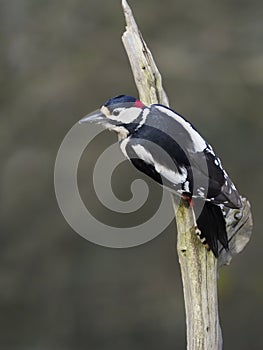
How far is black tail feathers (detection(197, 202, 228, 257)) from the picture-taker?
1882mm

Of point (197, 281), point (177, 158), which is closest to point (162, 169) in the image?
point (177, 158)

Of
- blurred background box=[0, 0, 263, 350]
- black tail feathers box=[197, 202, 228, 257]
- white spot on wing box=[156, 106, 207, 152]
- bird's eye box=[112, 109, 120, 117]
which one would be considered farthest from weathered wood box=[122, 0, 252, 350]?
blurred background box=[0, 0, 263, 350]

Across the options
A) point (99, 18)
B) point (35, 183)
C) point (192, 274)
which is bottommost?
point (192, 274)

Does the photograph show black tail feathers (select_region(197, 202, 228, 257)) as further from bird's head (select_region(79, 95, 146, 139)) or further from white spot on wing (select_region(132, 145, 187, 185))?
bird's head (select_region(79, 95, 146, 139))

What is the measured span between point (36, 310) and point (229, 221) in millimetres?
1993

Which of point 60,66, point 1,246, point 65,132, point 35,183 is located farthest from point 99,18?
point 1,246

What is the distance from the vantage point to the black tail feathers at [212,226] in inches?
74.1

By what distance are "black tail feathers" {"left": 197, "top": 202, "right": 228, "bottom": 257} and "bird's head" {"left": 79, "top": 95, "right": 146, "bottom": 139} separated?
27 centimetres

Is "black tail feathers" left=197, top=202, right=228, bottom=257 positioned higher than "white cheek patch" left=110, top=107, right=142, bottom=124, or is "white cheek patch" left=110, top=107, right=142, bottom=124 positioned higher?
"white cheek patch" left=110, top=107, right=142, bottom=124

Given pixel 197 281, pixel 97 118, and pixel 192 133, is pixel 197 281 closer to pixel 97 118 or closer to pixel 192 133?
pixel 192 133

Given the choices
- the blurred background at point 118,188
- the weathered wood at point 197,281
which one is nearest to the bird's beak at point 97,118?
the weathered wood at point 197,281

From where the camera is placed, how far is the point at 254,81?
404cm

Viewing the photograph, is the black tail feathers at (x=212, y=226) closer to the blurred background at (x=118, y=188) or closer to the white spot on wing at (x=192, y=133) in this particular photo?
the white spot on wing at (x=192, y=133)

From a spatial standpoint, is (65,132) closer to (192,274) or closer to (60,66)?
(60,66)
